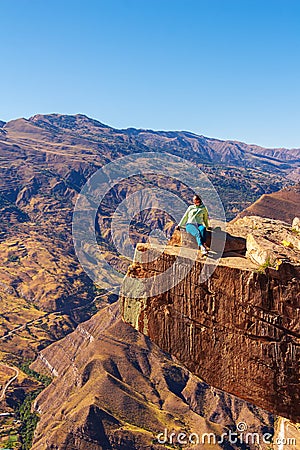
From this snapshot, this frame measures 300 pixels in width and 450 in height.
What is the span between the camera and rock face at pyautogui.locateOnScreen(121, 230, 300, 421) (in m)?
14.9

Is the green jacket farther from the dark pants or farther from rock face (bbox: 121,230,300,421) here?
rock face (bbox: 121,230,300,421)

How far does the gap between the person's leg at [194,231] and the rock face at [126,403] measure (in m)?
79.6

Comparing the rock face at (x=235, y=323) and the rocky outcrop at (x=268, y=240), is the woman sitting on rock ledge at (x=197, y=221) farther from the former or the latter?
the rocky outcrop at (x=268, y=240)

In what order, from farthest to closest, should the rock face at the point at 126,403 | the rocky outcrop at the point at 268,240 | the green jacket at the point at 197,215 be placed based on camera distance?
the rock face at the point at 126,403, the green jacket at the point at 197,215, the rocky outcrop at the point at 268,240

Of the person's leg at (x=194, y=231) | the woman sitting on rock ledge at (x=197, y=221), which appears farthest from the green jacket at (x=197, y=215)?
the person's leg at (x=194, y=231)

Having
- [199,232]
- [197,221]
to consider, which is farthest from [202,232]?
[197,221]

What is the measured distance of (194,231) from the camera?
16.7 meters

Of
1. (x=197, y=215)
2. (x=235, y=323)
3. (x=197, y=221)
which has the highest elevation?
(x=197, y=215)

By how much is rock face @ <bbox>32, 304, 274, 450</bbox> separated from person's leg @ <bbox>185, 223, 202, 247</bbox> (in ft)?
261

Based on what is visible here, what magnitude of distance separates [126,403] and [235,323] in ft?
319

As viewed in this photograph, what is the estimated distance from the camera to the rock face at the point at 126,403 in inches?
3620

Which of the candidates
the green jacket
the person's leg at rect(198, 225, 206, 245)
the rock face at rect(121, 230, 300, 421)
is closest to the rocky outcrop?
the rock face at rect(121, 230, 300, 421)

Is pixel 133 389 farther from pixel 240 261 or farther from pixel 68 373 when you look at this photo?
pixel 240 261

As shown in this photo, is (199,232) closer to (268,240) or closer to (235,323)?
(268,240)
